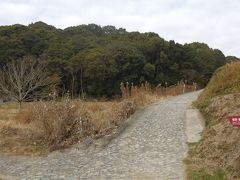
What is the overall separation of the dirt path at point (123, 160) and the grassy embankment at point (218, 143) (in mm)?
334

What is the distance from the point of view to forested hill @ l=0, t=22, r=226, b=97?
4262cm

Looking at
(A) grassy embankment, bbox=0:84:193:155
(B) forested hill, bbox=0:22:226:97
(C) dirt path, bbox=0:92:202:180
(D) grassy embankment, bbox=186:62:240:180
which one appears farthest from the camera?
(B) forested hill, bbox=0:22:226:97

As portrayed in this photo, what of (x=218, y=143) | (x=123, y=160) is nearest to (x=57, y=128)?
(x=123, y=160)

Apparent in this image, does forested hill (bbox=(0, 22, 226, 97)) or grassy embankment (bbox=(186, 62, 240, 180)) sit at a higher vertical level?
forested hill (bbox=(0, 22, 226, 97))

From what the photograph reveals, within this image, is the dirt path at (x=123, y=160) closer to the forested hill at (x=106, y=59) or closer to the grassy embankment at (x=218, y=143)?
the grassy embankment at (x=218, y=143)

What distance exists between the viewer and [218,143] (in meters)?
9.37

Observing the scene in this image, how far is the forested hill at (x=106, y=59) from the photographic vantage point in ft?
140

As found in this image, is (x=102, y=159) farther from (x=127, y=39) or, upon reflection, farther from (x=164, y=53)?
(x=127, y=39)

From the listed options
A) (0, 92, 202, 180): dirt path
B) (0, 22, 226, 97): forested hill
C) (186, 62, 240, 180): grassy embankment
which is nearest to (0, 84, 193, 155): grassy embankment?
(0, 92, 202, 180): dirt path

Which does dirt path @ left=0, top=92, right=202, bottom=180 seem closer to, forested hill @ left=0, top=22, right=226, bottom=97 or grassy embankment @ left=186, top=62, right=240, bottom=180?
grassy embankment @ left=186, top=62, right=240, bottom=180

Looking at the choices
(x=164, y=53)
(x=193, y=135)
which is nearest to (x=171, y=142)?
(x=193, y=135)

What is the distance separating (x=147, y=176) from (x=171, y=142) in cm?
268

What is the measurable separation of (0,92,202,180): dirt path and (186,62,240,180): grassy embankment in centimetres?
33

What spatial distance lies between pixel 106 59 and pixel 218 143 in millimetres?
35641
